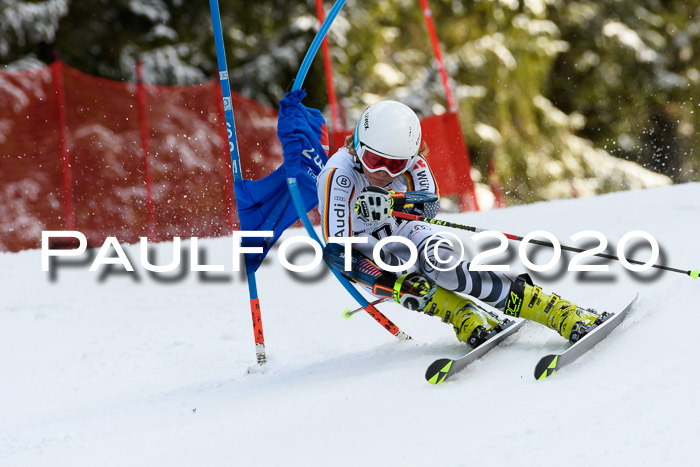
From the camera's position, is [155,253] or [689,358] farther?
[155,253]

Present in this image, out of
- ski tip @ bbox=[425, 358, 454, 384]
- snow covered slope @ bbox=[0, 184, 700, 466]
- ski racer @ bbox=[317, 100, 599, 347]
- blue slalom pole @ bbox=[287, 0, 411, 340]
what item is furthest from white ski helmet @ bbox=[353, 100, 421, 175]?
ski tip @ bbox=[425, 358, 454, 384]

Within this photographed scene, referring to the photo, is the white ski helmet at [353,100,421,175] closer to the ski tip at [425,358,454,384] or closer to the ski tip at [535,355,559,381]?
the ski tip at [425,358,454,384]

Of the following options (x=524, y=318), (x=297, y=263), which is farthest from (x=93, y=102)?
(x=524, y=318)

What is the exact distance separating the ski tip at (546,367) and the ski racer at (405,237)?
0.49 metres

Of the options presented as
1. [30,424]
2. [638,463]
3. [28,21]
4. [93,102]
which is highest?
[28,21]

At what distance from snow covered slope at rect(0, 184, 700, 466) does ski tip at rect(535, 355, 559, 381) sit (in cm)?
6

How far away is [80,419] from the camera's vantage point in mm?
3855

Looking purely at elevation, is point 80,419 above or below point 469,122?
below

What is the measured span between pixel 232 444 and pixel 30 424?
4.31 ft

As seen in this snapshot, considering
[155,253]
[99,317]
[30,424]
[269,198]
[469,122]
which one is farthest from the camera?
[469,122]

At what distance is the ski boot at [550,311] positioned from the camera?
354cm

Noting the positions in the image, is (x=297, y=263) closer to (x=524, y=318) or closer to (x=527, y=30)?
(x=524, y=318)

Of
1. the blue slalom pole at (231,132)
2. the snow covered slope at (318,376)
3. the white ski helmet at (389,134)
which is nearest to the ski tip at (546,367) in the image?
the snow covered slope at (318,376)

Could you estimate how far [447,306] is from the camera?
3963mm
